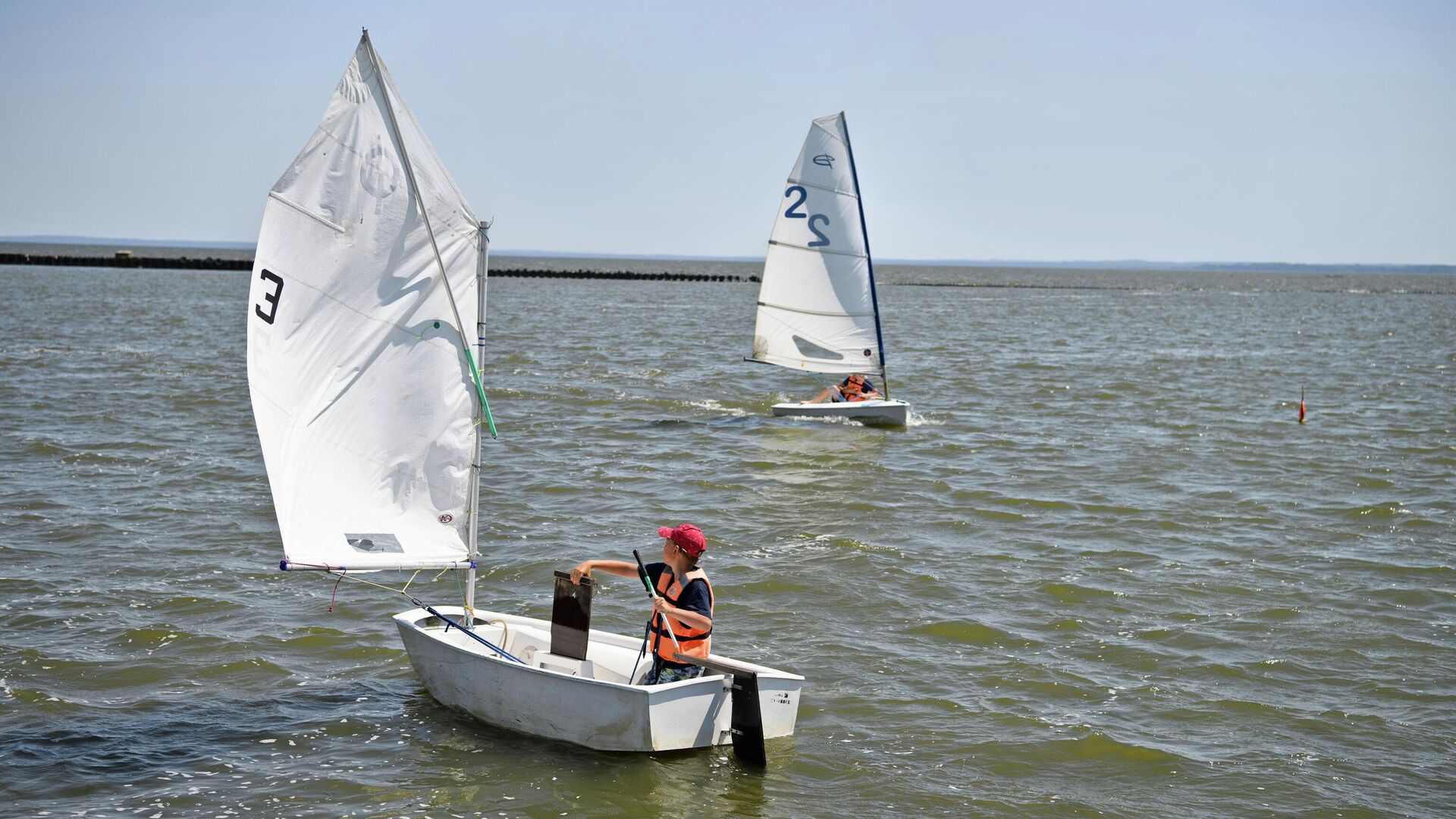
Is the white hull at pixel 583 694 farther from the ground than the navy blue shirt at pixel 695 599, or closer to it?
closer to it

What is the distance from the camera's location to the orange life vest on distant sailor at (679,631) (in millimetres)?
10000

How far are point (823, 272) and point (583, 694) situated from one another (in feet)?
65.9

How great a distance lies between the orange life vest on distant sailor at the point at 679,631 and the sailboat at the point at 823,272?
728 inches

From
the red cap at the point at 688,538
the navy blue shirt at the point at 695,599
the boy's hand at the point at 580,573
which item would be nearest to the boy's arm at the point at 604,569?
the boy's hand at the point at 580,573

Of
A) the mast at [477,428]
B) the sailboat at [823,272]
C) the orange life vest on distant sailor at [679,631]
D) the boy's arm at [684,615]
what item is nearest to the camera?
the boy's arm at [684,615]

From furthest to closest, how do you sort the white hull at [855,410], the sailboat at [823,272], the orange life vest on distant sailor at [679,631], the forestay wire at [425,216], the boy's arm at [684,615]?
1. the sailboat at [823,272]
2. the white hull at [855,410]
3. the orange life vest on distant sailor at [679,631]
4. the boy's arm at [684,615]
5. the forestay wire at [425,216]

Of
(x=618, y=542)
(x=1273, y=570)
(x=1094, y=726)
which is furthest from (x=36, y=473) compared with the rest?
(x=1273, y=570)

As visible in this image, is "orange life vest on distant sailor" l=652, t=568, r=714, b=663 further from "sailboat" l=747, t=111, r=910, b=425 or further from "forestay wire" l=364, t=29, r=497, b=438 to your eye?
"sailboat" l=747, t=111, r=910, b=425

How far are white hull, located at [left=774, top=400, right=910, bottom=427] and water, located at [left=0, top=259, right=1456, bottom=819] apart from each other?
1.30 feet

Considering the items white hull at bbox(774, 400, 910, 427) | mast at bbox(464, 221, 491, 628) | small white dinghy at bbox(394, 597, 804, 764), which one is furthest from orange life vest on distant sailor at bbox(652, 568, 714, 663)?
white hull at bbox(774, 400, 910, 427)

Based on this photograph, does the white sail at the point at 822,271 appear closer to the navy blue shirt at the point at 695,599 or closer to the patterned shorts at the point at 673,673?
the navy blue shirt at the point at 695,599

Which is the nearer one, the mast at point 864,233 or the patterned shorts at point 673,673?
the patterned shorts at point 673,673

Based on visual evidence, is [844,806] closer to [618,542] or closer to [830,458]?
[618,542]

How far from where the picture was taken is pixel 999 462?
960 inches
